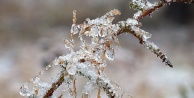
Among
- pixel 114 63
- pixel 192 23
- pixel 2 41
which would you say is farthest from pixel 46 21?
pixel 192 23

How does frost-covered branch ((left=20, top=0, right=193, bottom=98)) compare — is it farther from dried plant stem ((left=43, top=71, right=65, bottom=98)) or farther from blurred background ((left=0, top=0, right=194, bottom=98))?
blurred background ((left=0, top=0, right=194, bottom=98))

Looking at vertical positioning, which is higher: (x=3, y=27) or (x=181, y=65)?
(x=3, y=27)

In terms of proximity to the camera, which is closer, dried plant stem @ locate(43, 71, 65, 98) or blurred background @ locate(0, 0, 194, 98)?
dried plant stem @ locate(43, 71, 65, 98)

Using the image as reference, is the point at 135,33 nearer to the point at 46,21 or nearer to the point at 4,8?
the point at 46,21

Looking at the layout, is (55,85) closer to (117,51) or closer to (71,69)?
(71,69)

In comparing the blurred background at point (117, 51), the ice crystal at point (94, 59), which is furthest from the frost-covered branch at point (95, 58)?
the blurred background at point (117, 51)

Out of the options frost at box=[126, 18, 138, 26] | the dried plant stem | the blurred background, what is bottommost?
the dried plant stem

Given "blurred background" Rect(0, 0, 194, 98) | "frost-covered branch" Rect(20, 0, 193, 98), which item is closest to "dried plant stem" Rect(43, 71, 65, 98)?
"frost-covered branch" Rect(20, 0, 193, 98)

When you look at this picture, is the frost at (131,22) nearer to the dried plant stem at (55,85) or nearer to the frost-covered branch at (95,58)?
the frost-covered branch at (95,58)
